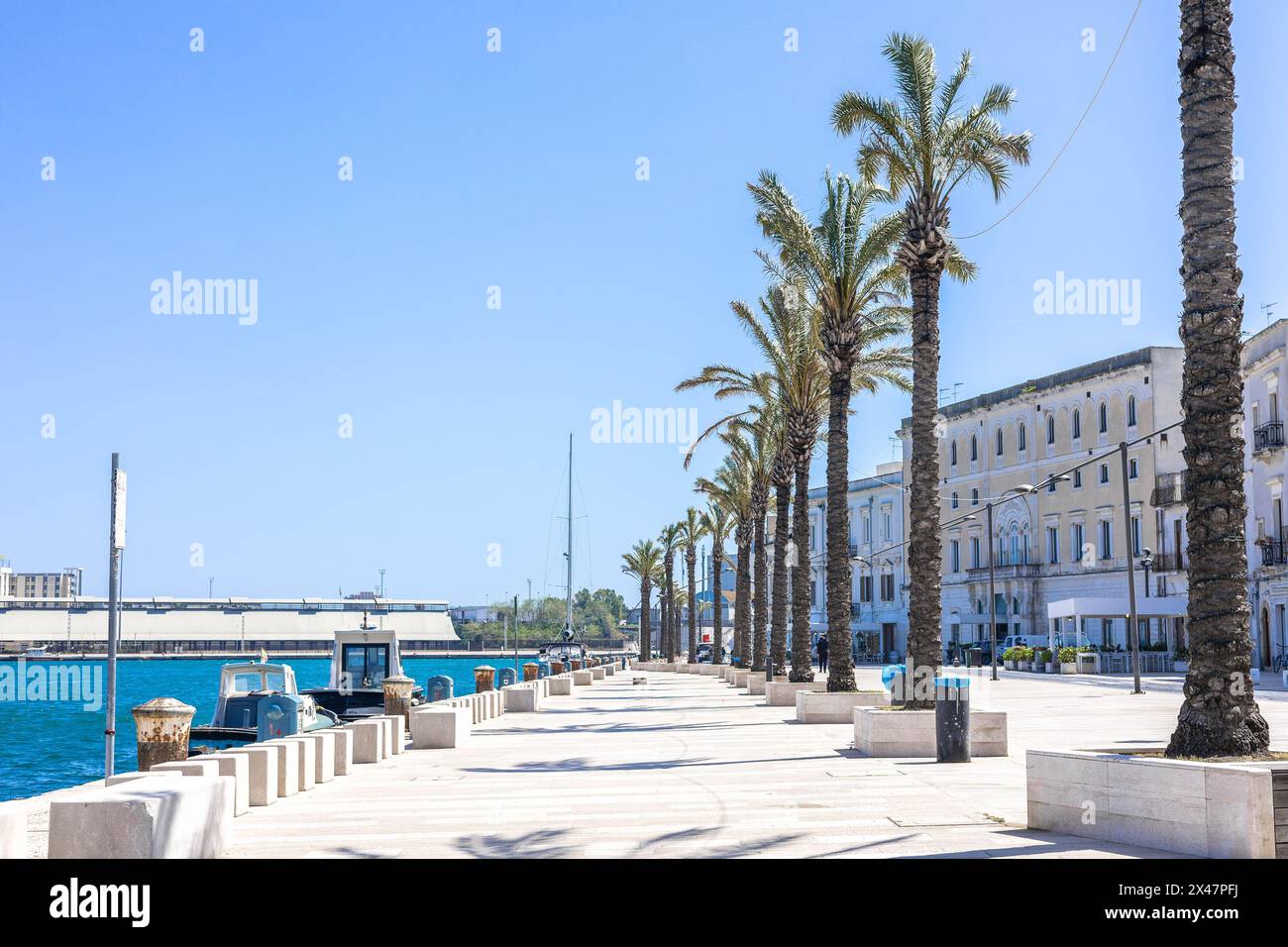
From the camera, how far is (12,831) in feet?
27.3

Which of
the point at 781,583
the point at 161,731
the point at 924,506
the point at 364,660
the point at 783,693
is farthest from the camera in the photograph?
the point at 781,583

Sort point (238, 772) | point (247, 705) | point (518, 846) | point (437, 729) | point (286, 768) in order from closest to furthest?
1. point (518, 846)
2. point (238, 772)
3. point (286, 768)
4. point (437, 729)
5. point (247, 705)

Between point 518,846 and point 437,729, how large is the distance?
37.5ft

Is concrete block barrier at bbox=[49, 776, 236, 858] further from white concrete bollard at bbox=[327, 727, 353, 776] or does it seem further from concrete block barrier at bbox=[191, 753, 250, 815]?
white concrete bollard at bbox=[327, 727, 353, 776]

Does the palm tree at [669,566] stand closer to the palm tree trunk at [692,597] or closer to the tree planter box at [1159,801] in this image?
the palm tree trunk at [692,597]

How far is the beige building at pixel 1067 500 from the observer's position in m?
65.8

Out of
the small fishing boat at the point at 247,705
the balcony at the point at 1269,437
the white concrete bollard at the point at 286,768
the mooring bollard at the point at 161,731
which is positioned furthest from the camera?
the balcony at the point at 1269,437

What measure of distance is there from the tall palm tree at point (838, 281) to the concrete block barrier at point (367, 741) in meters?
11.0

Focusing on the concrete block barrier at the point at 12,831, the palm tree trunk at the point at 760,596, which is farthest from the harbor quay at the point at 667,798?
the palm tree trunk at the point at 760,596

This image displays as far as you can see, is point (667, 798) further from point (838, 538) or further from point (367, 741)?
point (838, 538)

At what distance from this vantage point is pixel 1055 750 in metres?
11.9

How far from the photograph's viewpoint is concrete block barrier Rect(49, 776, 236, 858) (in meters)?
9.02

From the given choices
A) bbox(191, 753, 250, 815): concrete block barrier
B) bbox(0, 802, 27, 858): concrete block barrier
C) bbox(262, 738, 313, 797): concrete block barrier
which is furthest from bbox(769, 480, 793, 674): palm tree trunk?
bbox(0, 802, 27, 858): concrete block barrier

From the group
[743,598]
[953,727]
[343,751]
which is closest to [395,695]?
[343,751]
